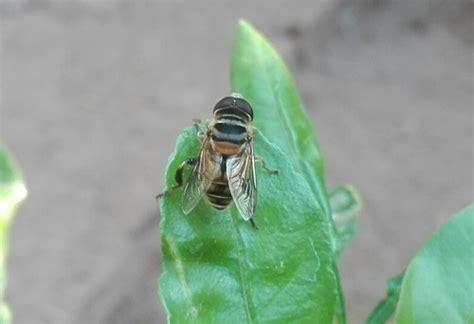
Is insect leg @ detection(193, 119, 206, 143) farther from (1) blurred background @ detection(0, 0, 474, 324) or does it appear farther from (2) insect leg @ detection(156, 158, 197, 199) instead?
(1) blurred background @ detection(0, 0, 474, 324)

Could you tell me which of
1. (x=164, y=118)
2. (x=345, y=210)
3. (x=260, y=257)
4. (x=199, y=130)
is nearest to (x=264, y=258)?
(x=260, y=257)

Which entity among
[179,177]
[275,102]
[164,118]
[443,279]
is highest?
[164,118]

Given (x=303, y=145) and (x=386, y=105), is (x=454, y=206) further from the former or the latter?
(x=303, y=145)

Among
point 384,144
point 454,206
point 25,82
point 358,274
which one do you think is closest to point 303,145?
point 358,274

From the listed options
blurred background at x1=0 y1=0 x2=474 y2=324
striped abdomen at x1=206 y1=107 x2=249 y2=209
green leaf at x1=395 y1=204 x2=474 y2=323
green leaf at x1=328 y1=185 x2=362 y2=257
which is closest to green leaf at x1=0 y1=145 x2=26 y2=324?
striped abdomen at x1=206 y1=107 x2=249 y2=209

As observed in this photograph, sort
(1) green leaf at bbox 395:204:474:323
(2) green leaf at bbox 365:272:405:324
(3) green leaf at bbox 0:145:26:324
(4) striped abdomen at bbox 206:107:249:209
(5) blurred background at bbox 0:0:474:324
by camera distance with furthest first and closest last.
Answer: (5) blurred background at bbox 0:0:474:324 < (3) green leaf at bbox 0:145:26:324 < (4) striped abdomen at bbox 206:107:249:209 < (2) green leaf at bbox 365:272:405:324 < (1) green leaf at bbox 395:204:474:323

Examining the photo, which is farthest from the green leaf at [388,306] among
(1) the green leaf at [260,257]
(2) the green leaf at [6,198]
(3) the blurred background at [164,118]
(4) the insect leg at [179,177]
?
(3) the blurred background at [164,118]

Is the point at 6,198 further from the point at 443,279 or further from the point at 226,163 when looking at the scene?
the point at 443,279
